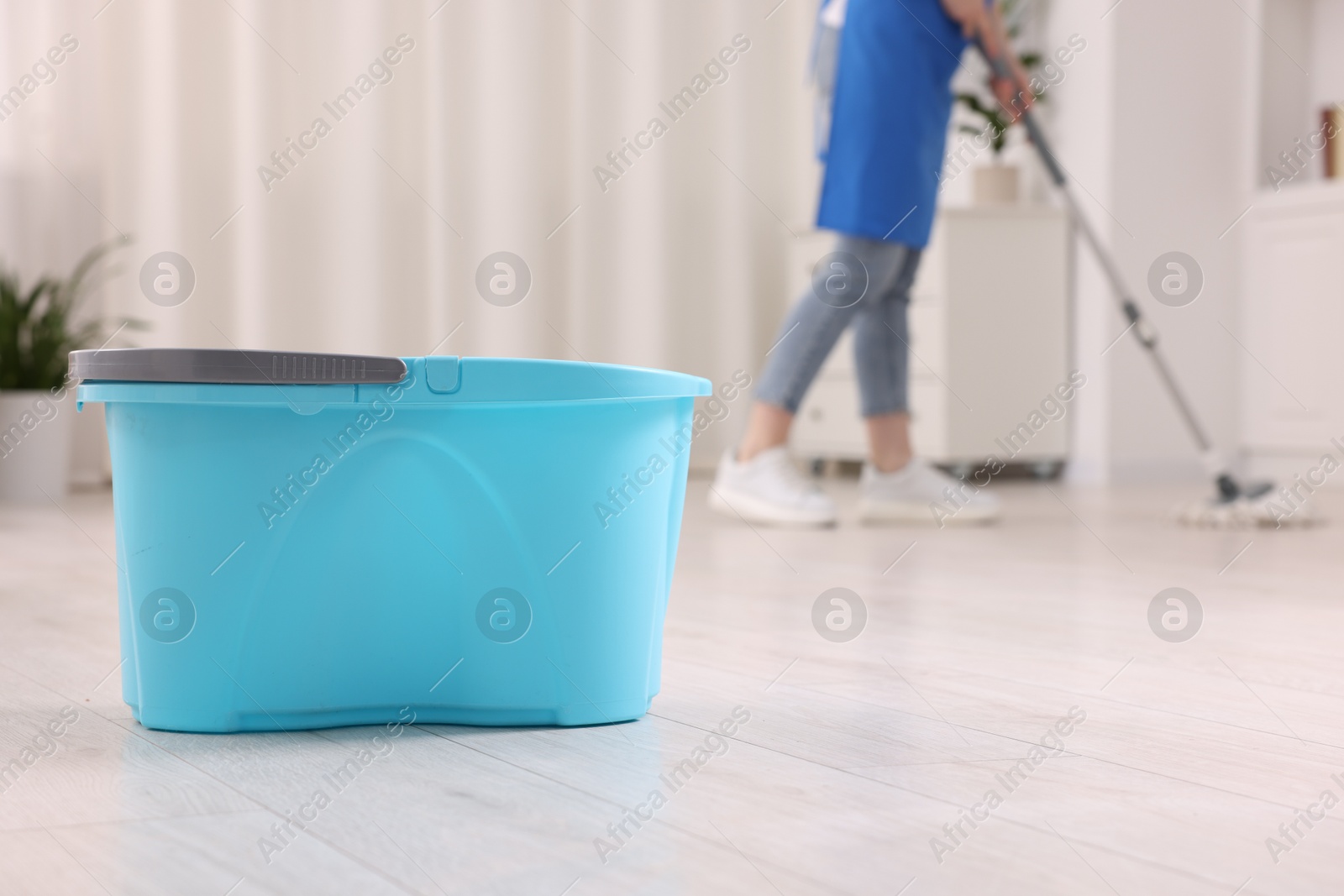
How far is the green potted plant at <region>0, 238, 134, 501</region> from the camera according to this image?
283cm

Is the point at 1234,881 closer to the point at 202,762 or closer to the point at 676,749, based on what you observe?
the point at 676,749

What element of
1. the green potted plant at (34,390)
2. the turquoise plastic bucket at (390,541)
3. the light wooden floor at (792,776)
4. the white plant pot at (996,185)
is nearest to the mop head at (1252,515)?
the light wooden floor at (792,776)

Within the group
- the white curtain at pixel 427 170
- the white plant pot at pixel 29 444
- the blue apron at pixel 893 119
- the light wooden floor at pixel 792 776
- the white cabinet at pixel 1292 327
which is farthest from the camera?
the white cabinet at pixel 1292 327

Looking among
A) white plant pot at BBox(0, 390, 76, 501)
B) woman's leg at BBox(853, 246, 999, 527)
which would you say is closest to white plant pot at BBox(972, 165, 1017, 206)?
woman's leg at BBox(853, 246, 999, 527)

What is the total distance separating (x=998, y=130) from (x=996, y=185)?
5.3 inches

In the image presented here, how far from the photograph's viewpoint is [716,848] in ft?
1.97

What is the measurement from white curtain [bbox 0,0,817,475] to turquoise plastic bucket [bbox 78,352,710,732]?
254cm

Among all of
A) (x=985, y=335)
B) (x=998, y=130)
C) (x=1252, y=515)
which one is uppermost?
(x=998, y=130)

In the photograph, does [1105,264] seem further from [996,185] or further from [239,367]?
[239,367]

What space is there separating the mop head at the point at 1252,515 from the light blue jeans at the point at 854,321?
56 centimetres

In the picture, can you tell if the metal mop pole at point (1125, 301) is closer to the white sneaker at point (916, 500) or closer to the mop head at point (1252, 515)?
the mop head at point (1252, 515)

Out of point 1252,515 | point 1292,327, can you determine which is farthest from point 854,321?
point 1292,327

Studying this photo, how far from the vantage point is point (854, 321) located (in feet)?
7.55

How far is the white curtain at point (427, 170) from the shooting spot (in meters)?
3.12
